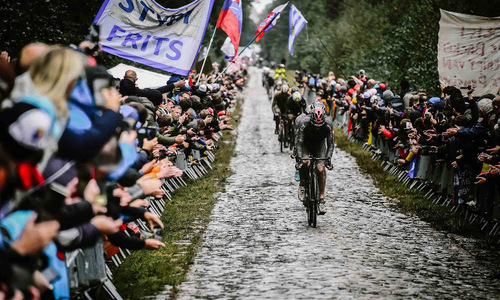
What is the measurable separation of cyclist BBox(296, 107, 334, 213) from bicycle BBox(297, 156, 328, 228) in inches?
3.5

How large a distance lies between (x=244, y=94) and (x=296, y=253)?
52.1 m

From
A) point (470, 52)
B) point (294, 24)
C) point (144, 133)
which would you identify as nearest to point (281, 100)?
point (294, 24)

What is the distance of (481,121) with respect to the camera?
11.6 metres

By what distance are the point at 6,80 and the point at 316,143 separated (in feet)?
26.5

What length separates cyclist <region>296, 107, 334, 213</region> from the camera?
1222 centimetres

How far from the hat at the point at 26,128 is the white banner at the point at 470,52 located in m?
10.2

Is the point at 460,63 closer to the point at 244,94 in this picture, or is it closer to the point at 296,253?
the point at 296,253

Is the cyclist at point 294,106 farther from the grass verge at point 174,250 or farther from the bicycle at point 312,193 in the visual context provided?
the bicycle at point 312,193

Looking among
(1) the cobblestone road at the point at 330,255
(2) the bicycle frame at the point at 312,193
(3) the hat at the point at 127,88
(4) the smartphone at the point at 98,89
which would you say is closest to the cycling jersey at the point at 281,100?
(1) the cobblestone road at the point at 330,255

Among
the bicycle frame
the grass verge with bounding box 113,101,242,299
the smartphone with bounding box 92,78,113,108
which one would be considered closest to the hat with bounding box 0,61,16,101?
the smartphone with bounding box 92,78,113,108

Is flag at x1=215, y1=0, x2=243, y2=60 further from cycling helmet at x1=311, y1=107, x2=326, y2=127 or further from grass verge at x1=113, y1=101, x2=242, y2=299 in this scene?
cycling helmet at x1=311, y1=107, x2=326, y2=127

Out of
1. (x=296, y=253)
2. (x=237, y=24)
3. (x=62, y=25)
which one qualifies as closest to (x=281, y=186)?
(x=237, y=24)

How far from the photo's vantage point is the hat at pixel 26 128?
395 centimetres

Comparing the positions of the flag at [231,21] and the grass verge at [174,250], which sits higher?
the flag at [231,21]
